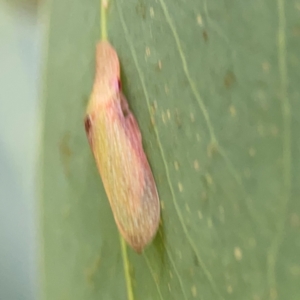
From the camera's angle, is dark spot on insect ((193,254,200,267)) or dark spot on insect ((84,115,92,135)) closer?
dark spot on insect ((193,254,200,267))

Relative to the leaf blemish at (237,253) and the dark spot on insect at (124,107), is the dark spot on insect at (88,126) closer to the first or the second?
the dark spot on insect at (124,107)

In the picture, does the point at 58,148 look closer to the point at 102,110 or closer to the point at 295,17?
the point at 102,110

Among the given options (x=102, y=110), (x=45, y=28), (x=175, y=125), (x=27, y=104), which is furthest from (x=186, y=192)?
(x=27, y=104)

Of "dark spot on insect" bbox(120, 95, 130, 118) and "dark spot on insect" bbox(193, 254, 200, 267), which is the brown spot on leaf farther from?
"dark spot on insect" bbox(193, 254, 200, 267)

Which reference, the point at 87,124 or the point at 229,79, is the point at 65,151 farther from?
the point at 229,79

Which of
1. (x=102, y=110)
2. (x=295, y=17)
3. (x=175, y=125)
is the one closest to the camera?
(x=295, y=17)

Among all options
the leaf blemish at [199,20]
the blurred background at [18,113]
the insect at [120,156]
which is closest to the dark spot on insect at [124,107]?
the insect at [120,156]

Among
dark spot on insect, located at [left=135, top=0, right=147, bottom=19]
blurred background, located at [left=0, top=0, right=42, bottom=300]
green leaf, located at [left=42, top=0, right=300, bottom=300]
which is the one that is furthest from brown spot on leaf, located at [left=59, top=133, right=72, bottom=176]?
blurred background, located at [left=0, top=0, right=42, bottom=300]
